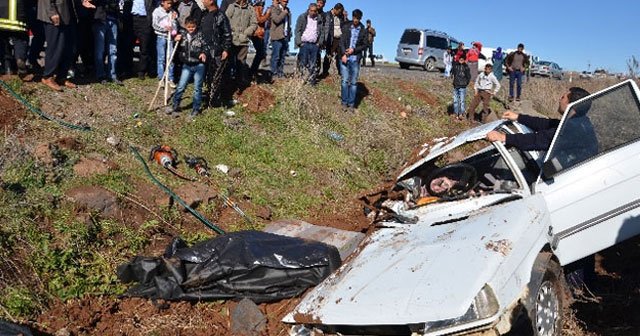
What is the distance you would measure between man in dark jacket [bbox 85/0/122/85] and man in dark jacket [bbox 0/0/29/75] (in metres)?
1.01

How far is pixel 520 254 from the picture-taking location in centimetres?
407

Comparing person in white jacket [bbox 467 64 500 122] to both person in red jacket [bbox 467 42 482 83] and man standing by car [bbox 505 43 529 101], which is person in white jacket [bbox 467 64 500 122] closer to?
person in red jacket [bbox 467 42 482 83]

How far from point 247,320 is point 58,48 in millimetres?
5593

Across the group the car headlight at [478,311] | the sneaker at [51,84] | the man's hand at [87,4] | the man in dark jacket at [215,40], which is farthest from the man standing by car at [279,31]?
the car headlight at [478,311]

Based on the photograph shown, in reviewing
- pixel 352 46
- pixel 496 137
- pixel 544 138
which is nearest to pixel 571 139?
pixel 544 138

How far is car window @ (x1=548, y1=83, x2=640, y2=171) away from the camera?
5.07 metres

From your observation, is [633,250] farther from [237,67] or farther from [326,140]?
[237,67]

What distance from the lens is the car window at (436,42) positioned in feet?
82.1

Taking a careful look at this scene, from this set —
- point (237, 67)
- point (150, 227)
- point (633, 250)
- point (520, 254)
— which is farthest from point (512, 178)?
point (237, 67)

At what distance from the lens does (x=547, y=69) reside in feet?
125

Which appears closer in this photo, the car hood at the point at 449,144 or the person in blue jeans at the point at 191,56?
the car hood at the point at 449,144

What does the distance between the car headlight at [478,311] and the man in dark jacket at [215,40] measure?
6524 millimetres

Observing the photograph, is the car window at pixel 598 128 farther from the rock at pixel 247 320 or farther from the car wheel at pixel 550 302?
the rock at pixel 247 320

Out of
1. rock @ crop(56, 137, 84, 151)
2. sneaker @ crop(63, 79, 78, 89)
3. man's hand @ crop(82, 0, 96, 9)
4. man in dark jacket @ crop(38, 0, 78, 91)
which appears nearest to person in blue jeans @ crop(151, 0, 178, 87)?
man's hand @ crop(82, 0, 96, 9)
